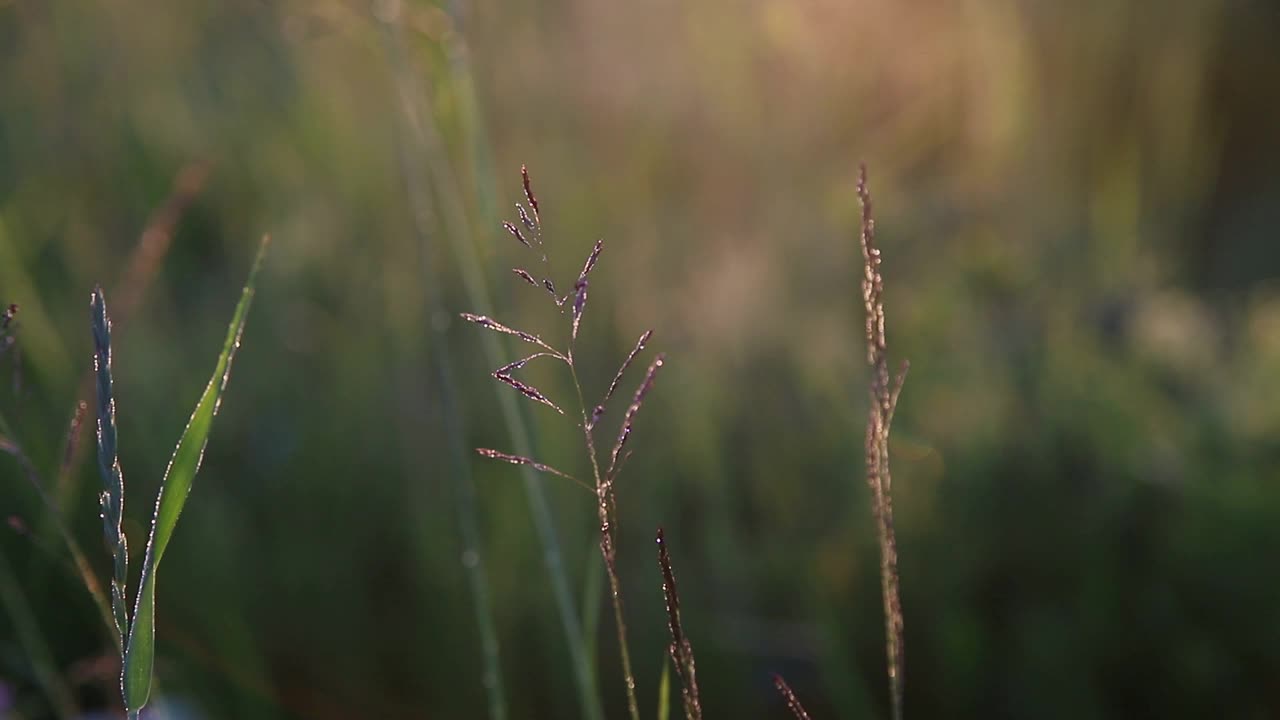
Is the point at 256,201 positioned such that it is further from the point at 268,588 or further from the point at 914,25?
the point at 914,25

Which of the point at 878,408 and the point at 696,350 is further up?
the point at 696,350

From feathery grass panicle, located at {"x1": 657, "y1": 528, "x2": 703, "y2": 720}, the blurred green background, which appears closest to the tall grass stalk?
the blurred green background

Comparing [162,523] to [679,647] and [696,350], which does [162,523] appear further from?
[696,350]

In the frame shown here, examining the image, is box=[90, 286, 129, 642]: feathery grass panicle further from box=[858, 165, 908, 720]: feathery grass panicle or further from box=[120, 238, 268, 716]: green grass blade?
box=[858, 165, 908, 720]: feathery grass panicle

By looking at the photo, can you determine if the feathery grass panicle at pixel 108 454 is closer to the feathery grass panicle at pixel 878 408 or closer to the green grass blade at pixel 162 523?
the green grass blade at pixel 162 523

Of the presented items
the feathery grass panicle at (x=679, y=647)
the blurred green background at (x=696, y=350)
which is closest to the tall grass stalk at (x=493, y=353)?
the blurred green background at (x=696, y=350)

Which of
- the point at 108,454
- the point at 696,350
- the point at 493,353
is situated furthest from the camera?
the point at 696,350

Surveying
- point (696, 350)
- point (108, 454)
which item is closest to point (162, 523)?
point (108, 454)
